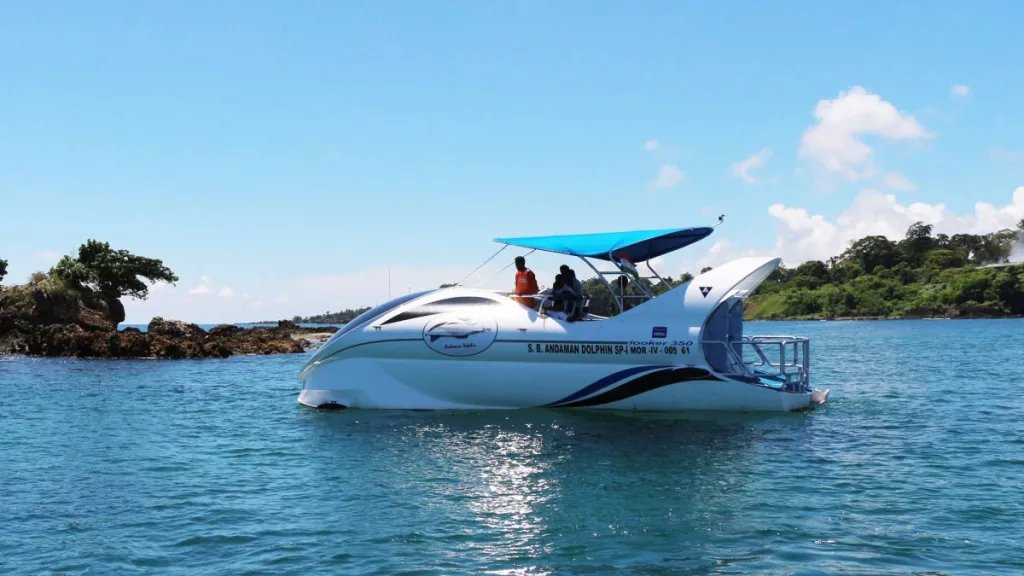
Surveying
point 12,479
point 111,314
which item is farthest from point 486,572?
point 111,314

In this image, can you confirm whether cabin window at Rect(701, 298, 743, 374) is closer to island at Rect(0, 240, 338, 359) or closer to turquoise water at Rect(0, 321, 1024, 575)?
turquoise water at Rect(0, 321, 1024, 575)

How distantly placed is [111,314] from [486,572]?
2034 inches

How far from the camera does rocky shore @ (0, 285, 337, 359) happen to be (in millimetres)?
39750

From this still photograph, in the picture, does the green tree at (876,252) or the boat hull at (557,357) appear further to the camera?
the green tree at (876,252)

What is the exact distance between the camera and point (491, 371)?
16.7 meters

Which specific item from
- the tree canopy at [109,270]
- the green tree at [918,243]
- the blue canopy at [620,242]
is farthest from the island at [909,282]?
the blue canopy at [620,242]

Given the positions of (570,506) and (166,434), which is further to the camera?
(166,434)

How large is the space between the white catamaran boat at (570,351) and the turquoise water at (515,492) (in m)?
0.57

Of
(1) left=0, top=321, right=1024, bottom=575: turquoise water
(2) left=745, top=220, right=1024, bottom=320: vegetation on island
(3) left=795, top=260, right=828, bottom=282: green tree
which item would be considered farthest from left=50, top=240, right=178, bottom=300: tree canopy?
(3) left=795, top=260, right=828, bottom=282: green tree

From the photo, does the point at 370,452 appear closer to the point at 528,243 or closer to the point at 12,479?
the point at 12,479

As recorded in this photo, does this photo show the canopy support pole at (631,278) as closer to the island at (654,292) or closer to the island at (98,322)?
the island at (654,292)

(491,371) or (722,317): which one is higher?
(722,317)

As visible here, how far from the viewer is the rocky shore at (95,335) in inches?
1565

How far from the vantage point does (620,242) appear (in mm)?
17062
